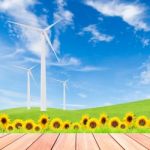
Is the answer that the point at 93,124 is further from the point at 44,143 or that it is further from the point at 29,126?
the point at 44,143

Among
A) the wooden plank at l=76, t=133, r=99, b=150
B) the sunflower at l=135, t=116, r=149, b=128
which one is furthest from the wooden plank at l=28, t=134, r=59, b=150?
the sunflower at l=135, t=116, r=149, b=128

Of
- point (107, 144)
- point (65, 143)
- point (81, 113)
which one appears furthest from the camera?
point (81, 113)

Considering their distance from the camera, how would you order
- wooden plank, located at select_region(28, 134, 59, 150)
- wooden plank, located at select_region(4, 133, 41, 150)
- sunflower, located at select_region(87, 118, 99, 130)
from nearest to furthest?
1. wooden plank, located at select_region(4, 133, 41, 150)
2. wooden plank, located at select_region(28, 134, 59, 150)
3. sunflower, located at select_region(87, 118, 99, 130)

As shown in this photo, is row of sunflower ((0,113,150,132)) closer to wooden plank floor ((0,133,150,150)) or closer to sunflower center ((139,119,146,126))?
sunflower center ((139,119,146,126))

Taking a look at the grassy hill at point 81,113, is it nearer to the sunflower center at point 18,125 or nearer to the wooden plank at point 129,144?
the sunflower center at point 18,125

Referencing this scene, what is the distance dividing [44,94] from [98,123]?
18.3m

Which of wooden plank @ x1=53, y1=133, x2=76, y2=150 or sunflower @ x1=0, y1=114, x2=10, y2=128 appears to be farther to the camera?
sunflower @ x1=0, y1=114, x2=10, y2=128

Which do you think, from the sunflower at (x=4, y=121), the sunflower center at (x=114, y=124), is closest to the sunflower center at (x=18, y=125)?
the sunflower at (x=4, y=121)

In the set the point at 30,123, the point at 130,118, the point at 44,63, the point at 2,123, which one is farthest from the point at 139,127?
the point at 44,63

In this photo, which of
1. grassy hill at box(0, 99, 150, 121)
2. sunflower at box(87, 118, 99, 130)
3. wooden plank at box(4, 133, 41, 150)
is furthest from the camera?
grassy hill at box(0, 99, 150, 121)

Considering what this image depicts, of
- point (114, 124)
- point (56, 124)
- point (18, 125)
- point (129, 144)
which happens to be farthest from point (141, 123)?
point (129, 144)

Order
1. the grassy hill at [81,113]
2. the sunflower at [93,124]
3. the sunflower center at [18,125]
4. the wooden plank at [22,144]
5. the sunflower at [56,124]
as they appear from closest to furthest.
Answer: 1. the wooden plank at [22,144]
2. the sunflower at [56,124]
3. the sunflower at [93,124]
4. the sunflower center at [18,125]
5. the grassy hill at [81,113]

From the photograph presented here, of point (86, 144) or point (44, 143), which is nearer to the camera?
point (86, 144)

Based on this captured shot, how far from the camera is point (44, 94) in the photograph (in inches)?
1090
